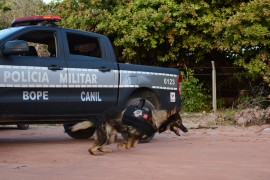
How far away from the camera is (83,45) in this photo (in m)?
9.09

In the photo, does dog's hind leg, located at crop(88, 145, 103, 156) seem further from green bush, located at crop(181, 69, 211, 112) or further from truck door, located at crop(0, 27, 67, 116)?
green bush, located at crop(181, 69, 211, 112)

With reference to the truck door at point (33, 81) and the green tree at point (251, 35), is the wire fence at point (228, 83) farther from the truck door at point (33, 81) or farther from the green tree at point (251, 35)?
the truck door at point (33, 81)

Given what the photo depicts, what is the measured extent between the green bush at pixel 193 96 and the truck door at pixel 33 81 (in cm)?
703

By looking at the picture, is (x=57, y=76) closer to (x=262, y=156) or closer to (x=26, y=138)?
(x=26, y=138)

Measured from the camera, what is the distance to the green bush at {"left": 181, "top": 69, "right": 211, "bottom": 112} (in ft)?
48.9

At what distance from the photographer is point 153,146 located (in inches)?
349

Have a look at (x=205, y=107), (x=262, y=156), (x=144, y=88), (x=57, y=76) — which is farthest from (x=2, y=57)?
(x=205, y=107)

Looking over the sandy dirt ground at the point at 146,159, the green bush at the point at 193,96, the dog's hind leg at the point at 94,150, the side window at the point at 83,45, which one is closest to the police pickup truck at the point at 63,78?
the side window at the point at 83,45

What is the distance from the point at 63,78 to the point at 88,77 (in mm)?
480

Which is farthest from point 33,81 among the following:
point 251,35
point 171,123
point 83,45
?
point 251,35

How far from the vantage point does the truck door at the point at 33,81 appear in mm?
7574

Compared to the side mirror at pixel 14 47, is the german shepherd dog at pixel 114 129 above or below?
below

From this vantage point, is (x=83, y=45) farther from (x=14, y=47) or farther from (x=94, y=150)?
(x=94, y=150)

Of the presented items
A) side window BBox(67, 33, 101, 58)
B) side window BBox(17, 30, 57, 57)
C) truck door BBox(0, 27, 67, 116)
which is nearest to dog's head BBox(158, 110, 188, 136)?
truck door BBox(0, 27, 67, 116)
